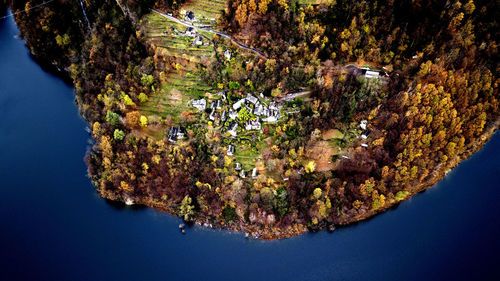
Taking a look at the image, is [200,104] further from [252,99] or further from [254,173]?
[254,173]

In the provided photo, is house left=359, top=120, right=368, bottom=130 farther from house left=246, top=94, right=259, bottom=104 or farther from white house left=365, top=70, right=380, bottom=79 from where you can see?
house left=246, top=94, right=259, bottom=104

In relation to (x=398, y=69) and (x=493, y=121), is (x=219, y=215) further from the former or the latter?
(x=493, y=121)

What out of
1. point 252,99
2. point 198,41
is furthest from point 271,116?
point 198,41

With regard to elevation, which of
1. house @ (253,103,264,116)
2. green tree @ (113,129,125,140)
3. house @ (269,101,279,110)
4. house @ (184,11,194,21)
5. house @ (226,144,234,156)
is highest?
house @ (184,11,194,21)

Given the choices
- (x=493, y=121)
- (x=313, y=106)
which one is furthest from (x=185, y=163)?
(x=493, y=121)

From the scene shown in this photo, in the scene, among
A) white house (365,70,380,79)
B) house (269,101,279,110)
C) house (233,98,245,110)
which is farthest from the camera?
white house (365,70,380,79)

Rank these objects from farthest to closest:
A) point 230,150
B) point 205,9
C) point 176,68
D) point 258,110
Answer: point 205,9, point 176,68, point 258,110, point 230,150

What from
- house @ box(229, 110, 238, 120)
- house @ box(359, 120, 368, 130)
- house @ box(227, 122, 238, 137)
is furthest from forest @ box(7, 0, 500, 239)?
house @ box(229, 110, 238, 120)
